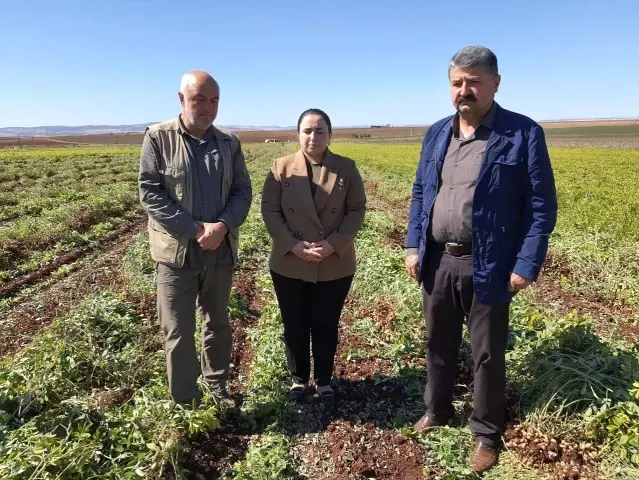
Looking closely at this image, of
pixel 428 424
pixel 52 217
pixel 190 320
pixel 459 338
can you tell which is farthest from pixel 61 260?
pixel 459 338

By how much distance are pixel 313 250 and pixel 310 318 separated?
742 millimetres

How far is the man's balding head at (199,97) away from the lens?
10.4 ft

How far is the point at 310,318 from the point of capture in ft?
13.0

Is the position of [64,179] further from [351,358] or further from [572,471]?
[572,471]

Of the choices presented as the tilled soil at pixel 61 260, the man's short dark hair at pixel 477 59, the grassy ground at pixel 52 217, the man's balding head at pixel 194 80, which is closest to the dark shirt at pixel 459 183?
the man's short dark hair at pixel 477 59

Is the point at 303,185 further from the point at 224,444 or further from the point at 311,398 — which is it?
the point at 224,444

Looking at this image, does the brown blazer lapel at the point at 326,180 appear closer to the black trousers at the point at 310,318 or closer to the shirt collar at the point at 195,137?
the black trousers at the point at 310,318

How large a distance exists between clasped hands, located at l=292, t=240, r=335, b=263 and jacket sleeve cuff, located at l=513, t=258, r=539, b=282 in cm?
135

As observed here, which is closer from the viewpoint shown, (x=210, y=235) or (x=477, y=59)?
(x=477, y=59)

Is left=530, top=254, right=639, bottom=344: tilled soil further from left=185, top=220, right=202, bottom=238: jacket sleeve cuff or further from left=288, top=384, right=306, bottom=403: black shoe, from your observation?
left=185, top=220, right=202, bottom=238: jacket sleeve cuff

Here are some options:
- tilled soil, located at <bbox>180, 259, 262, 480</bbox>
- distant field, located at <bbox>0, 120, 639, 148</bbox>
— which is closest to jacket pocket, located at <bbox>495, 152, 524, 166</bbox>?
tilled soil, located at <bbox>180, 259, 262, 480</bbox>

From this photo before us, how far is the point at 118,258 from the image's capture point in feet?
28.1

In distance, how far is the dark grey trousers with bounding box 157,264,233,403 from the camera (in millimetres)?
3432

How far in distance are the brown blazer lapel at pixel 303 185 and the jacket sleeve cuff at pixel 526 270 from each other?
1468mm
